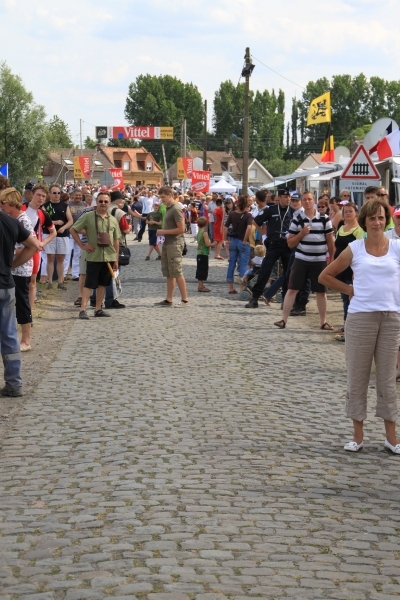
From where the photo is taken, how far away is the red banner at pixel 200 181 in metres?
50.0

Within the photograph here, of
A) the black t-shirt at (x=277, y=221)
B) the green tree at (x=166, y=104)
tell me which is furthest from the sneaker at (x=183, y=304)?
the green tree at (x=166, y=104)

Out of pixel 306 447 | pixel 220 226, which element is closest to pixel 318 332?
pixel 306 447

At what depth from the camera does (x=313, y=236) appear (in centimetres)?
1486

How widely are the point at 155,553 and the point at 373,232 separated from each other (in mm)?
3196

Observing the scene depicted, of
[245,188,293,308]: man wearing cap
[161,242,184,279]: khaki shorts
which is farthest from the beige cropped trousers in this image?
[161,242,184,279]: khaki shorts

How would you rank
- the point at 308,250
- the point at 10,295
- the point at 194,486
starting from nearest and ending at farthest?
the point at 194,486 < the point at 10,295 < the point at 308,250

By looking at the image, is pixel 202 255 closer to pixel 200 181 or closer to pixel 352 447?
pixel 352 447

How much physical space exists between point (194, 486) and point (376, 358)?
1.84 meters

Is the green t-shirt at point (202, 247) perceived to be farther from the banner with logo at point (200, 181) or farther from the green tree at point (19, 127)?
the green tree at point (19, 127)

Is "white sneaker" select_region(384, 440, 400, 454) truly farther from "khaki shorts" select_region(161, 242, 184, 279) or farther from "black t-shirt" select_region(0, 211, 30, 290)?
"khaki shorts" select_region(161, 242, 184, 279)

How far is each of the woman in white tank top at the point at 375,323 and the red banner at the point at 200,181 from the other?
4247cm

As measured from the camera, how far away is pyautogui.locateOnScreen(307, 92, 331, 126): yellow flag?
45031 mm

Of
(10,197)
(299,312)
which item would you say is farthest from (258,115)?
(10,197)

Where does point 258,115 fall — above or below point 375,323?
above
